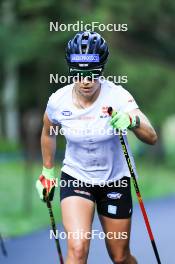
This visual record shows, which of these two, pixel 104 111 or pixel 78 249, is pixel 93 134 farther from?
pixel 78 249

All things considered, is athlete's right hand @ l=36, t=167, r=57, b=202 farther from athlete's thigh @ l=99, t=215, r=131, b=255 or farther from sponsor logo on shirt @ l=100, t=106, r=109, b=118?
sponsor logo on shirt @ l=100, t=106, r=109, b=118

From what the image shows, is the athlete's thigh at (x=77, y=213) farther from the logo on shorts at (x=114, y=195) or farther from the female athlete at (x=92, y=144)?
the logo on shorts at (x=114, y=195)

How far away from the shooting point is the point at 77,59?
669 centimetres

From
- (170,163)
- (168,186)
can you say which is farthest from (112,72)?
(168,186)

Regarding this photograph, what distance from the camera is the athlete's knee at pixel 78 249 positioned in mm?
6480

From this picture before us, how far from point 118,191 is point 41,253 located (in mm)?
3547

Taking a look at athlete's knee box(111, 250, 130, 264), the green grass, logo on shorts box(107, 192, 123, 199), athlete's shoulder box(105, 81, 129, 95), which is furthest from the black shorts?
the green grass

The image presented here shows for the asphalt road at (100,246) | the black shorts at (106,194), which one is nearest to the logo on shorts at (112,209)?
the black shorts at (106,194)

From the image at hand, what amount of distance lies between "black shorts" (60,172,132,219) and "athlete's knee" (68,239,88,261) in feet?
Result: 1.63

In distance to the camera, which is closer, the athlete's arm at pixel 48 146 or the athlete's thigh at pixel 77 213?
the athlete's thigh at pixel 77 213

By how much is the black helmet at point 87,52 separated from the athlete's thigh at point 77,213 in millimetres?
1101

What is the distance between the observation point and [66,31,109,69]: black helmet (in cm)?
667

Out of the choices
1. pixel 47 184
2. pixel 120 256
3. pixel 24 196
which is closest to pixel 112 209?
pixel 120 256

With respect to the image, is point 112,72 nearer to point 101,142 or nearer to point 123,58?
point 123,58
